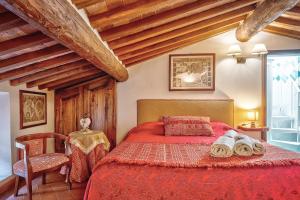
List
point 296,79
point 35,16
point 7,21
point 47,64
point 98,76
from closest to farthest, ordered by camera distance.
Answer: point 35,16, point 7,21, point 47,64, point 98,76, point 296,79

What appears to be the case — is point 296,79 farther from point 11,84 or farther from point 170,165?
point 11,84

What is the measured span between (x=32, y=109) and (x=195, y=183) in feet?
9.26

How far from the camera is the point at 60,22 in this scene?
1308 millimetres

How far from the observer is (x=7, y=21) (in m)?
1.50

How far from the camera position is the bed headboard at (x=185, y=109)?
3928mm

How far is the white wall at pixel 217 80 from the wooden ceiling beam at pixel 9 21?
104 inches

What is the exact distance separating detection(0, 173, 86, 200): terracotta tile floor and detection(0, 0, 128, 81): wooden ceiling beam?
1741 mm

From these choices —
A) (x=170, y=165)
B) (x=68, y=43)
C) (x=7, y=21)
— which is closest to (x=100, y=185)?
(x=170, y=165)

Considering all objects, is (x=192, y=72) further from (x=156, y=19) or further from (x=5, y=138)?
(x=5, y=138)

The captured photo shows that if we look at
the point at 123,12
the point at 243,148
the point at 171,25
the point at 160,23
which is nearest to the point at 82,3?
the point at 123,12

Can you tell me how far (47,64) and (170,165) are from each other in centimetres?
187

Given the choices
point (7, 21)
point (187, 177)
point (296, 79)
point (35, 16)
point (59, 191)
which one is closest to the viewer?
point (35, 16)

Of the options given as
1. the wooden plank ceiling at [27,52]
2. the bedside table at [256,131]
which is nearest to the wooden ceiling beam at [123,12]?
the wooden plank ceiling at [27,52]

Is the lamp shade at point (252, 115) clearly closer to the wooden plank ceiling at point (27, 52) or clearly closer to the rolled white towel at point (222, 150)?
the rolled white towel at point (222, 150)
